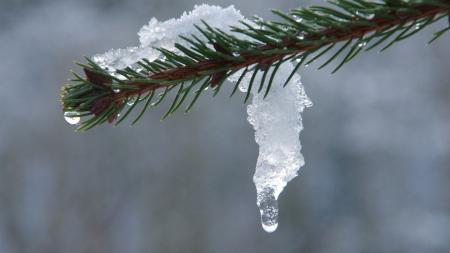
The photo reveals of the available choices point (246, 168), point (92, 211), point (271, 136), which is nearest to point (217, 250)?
point (246, 168)

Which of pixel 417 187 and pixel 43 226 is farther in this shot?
pixel 417 187

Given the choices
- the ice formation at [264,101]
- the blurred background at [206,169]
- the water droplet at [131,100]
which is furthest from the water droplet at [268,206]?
the blurred background at [206,169]

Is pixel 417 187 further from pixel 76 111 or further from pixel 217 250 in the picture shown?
pixel 76 111

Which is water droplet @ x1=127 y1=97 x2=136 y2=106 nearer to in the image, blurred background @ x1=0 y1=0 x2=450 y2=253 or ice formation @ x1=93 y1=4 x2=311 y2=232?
ice formation @ x1=93 y1=4 x2=311 y2=232

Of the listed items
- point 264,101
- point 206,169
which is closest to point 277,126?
point 264,101

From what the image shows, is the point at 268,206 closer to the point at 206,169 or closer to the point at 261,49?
the point at 261,49

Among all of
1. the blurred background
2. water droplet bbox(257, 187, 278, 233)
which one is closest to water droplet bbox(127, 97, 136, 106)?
water droplet bbox(257, 187, 278, 233)
